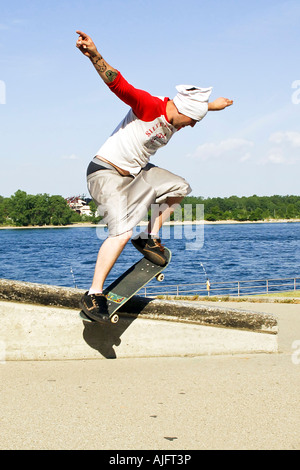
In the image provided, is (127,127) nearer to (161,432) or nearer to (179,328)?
(179,328)

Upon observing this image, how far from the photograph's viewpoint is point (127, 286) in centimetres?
490

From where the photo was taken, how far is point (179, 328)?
5070mm

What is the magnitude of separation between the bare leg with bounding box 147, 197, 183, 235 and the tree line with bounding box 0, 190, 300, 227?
11346 centimetres

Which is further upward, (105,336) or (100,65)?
(100,65)

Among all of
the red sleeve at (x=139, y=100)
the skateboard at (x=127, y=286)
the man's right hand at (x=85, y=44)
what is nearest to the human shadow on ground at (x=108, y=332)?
the skateboard at (x=127, y=286)

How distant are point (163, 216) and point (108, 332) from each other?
4.27 feet

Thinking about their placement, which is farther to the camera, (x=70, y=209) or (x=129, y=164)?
(x=70, y=209)

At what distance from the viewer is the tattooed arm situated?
3.87 metres

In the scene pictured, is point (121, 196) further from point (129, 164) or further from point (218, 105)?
point (218, 105)

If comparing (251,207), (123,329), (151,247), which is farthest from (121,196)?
(251,207)

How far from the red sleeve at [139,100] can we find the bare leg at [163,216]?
3.03 feet

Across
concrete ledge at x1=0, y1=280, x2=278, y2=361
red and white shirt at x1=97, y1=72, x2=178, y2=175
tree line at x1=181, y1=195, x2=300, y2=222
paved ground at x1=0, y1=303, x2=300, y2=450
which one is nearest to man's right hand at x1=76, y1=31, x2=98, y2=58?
red and white shirt at x1=97, y1=72, x2=178, y2=175

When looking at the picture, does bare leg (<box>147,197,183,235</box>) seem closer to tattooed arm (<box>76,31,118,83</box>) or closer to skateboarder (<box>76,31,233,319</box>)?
skateboarder (<box>76,31,233,319</box>)
